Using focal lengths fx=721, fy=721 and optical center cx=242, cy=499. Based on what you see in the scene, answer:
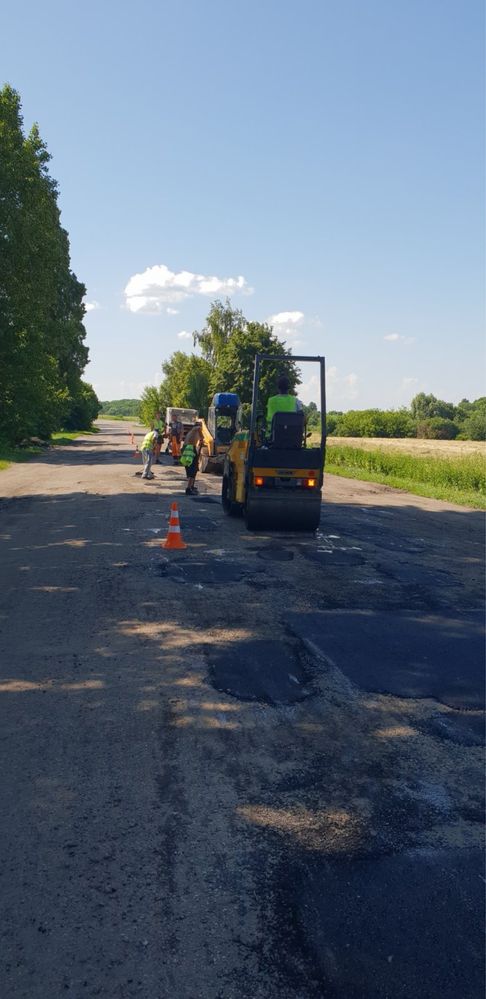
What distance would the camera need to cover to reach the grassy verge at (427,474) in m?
21.8

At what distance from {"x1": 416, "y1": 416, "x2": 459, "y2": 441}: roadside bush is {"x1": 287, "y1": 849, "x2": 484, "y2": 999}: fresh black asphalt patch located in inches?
3102

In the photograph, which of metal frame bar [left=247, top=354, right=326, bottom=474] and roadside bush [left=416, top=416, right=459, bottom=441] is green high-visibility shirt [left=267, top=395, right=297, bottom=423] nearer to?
metal frame bar [left=247, top=354, right=326, bottom=474]

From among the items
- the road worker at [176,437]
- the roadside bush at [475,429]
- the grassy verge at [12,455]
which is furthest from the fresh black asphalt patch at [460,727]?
the roadside bush at [475,429]

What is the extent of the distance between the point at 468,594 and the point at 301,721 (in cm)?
477

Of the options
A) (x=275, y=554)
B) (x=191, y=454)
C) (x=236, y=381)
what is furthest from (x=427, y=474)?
(x=236, y=381)

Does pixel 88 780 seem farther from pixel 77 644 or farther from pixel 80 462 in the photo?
pixel 80 462

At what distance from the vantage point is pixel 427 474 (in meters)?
25.4

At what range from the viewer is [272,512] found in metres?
12.4

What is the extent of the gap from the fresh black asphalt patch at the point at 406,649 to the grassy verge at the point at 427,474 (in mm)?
12249

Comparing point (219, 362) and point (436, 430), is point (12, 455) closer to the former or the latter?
point (219, 362)

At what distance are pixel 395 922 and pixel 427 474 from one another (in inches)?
912

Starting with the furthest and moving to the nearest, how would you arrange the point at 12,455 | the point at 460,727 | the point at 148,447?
1. the point at 12,455
2. the point at 148,447
3. the point at 460,727

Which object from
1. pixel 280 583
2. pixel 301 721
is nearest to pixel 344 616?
pixel 280 583

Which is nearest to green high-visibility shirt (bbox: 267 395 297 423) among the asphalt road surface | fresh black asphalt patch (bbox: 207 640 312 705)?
the asphalt road surface
